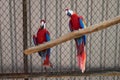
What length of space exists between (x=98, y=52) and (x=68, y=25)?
31 cm

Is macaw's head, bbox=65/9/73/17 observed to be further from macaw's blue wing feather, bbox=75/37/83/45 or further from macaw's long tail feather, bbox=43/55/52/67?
macaw's long tail feather, bbox=43/55/52/67

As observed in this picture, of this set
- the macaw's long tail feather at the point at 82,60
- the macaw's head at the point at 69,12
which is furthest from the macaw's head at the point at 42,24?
the macaw's long tail feather at the point at 82,60

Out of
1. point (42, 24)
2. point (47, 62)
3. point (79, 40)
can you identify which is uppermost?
point (42, 24)

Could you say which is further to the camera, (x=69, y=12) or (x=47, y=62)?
(x=47, y=62)

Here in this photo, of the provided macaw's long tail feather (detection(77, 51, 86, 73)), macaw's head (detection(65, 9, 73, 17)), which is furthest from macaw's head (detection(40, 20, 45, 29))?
macaw's long tail feather (detection(77, 51, 86, 73))

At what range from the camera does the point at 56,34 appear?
1.65m

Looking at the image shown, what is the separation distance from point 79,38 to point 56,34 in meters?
0.19

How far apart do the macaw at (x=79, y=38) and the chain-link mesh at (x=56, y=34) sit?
8 cm

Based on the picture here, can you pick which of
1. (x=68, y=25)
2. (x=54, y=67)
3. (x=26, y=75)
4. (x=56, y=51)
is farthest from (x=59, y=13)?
(x=26, y=75)

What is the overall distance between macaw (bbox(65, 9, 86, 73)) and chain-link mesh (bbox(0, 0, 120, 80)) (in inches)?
3.0

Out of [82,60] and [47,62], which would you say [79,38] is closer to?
[82,60]

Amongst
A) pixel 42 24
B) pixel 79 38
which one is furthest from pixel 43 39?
pixel 79 38

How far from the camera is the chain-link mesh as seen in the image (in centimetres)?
161

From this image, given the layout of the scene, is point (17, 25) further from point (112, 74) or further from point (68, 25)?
point (112, 74)
